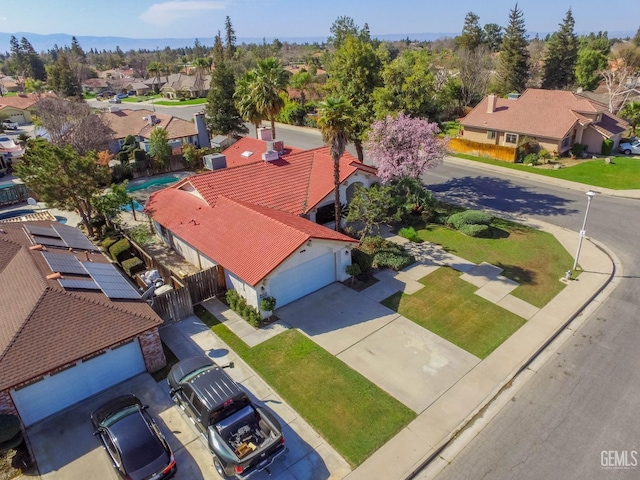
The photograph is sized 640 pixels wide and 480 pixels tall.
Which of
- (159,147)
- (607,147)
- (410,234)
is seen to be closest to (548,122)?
(607,147)

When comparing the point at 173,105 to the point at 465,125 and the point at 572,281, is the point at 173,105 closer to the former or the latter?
the point at 465,125

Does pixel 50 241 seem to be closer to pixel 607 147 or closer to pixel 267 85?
pixel 267 85

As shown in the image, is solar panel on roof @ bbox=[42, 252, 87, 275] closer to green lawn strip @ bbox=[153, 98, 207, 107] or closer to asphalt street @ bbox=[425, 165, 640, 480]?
asphalt street @ bbox=[425, 165, 640, 480]

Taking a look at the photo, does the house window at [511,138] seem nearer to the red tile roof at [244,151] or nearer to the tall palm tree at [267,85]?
the red tile roof at [244,151]

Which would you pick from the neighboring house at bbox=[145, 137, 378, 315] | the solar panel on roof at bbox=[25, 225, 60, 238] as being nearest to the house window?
the neighboring house at bbox=[145, 137, 378, 315]

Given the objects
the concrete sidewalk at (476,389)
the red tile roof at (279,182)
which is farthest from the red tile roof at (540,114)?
the concrete sidewalk at (476,389)

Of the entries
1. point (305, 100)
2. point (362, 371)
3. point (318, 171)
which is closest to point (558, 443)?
point (362, 371)
